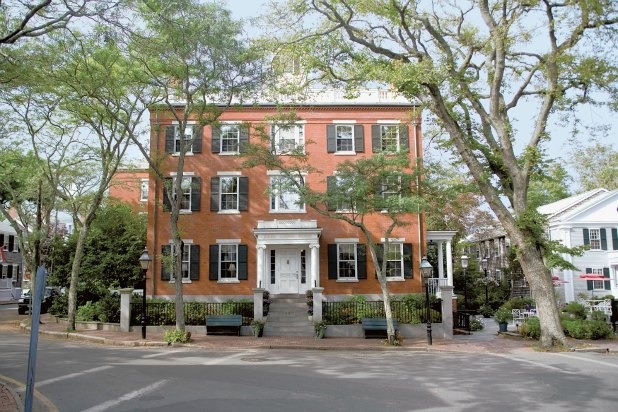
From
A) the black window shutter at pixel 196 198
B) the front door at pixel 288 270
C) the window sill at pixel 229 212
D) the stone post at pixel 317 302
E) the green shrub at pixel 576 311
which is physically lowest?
the green shrub at pixel 576 311

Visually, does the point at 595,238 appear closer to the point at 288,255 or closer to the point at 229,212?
the point at 288,255

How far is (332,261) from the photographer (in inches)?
1027

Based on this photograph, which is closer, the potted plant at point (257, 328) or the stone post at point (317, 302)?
the potted plant at point (257, 328)

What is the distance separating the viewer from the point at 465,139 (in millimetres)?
19297

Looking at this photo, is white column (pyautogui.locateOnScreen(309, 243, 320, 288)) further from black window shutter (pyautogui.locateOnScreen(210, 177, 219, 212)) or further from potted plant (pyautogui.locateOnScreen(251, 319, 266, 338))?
black window shutter (pyautogui.locateOnScreen(210, 177, 219, 212))

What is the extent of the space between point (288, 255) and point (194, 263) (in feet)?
15.6

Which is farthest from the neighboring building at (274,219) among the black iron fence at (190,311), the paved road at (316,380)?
the paved road at (316,380)

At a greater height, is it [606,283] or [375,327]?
[606,283]

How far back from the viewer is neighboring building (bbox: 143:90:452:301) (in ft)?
85.4

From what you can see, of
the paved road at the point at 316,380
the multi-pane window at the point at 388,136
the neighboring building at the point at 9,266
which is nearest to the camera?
the paved road at the point at 316,380

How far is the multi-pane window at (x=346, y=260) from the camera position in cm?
2614

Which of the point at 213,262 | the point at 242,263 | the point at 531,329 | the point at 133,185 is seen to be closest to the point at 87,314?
the point at 213,262

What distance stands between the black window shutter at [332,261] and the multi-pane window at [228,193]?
532 centimetres

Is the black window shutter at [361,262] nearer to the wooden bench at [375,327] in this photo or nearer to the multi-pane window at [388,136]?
the multi-pane window at [388,136]
